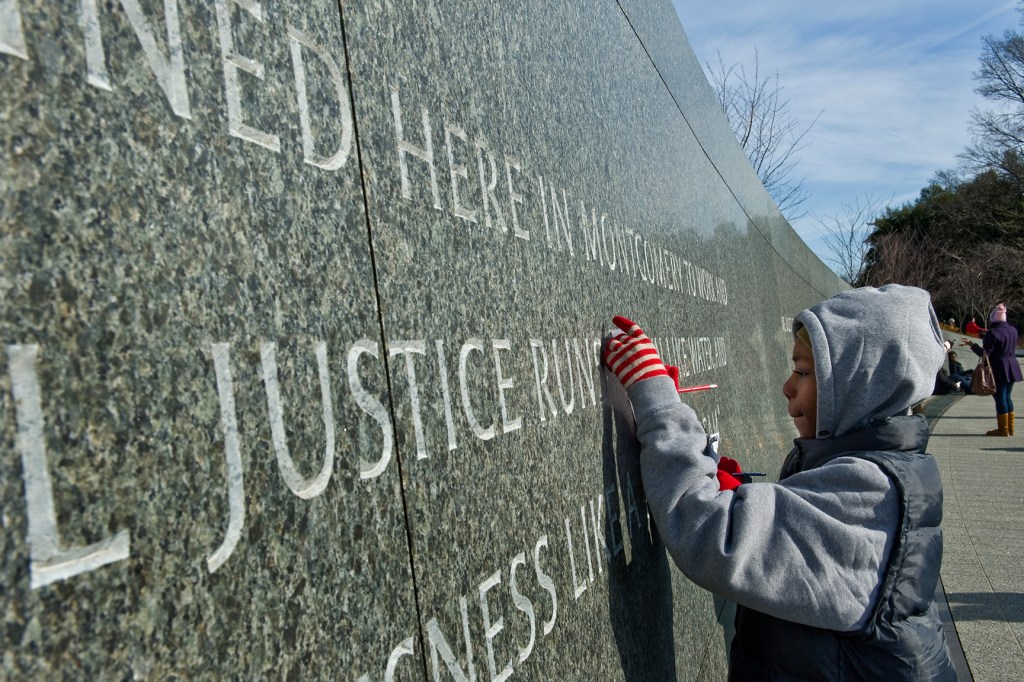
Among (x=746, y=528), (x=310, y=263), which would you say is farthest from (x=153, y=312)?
(x=746, y=528)

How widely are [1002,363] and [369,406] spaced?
13.3 meters

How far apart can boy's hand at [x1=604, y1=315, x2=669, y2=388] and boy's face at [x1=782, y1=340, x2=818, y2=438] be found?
38cm

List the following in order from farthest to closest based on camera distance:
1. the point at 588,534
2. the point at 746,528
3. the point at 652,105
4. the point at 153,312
→ 1. the point at 652,105
2. the point at 588,534
3. the point at 746,528
4. the point at 153,312

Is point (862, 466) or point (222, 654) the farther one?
point (862, 466)

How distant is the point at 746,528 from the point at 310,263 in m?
1.32

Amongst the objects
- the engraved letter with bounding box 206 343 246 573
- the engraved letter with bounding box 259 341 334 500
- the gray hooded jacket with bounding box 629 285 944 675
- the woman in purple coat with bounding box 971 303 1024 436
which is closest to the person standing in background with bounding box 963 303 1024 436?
the woman in purple coat with bounding box 971 303 1024 436

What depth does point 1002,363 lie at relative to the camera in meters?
12.5

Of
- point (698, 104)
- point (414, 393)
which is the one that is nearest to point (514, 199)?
point (414, 393)

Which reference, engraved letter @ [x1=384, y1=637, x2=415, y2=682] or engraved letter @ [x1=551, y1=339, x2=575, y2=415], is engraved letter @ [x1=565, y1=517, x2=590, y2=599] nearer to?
engraved letter @ [x1=551, y1=339, x2=575, y2=415]

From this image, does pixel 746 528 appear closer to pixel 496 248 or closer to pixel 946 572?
pixel 496 248

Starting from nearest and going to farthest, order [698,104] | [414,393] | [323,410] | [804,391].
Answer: [323,410]
[414,393]
[804,391]
[698,104]

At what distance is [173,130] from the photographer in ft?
3.47

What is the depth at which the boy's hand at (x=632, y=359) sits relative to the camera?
254cm

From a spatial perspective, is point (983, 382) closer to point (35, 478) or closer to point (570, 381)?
point (570, 381)
